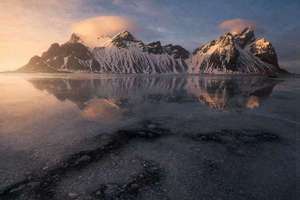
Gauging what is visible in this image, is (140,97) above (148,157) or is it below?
above

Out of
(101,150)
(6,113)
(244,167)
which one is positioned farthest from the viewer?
(6,113)

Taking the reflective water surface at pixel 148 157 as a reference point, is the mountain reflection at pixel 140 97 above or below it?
above

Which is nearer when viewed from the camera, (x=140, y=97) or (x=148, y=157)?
(x=148, y=157)

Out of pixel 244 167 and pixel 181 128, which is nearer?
pixel 244 167

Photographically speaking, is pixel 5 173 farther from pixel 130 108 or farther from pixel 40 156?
pixel 130 108

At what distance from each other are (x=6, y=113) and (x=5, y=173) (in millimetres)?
12342

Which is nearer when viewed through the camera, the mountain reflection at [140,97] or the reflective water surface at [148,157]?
the reflective water surface at [148,157]

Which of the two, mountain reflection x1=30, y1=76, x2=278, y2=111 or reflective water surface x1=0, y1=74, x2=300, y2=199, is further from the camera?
mountain reflection x1=30, y1=76, x2=278, y2=111

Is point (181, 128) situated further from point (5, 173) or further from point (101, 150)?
point (5, 173)

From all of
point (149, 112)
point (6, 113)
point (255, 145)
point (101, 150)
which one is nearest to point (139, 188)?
point (101, 150)

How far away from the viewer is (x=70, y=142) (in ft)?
37.6

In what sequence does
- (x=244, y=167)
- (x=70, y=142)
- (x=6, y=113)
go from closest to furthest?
(x=244, y=167) → (x=70, y=142) → (x=6, y=113)

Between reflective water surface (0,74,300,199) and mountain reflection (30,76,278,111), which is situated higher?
mountain reflection (30,76,278,111)

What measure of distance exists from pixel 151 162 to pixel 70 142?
475 cm
